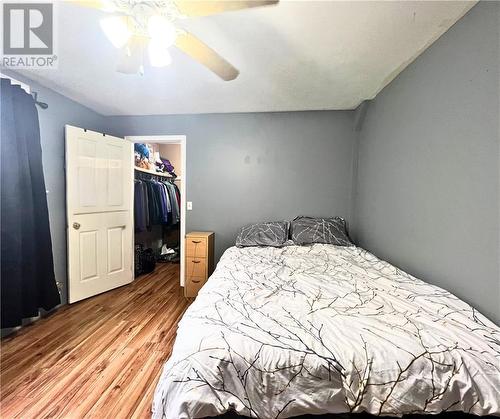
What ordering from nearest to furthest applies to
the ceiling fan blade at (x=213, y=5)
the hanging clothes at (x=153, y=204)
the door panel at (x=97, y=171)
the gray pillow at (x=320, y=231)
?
the ceiling fan blade at (x=213, y=5) < the door panel at (x=97, y=171) < the gray pillow at (x=320, y=231) < the hanging clothes at (x=153, y=204)

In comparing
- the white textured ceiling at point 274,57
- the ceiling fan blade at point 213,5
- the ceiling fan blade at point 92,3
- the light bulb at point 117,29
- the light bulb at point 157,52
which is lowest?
the light bulb at point 157,52

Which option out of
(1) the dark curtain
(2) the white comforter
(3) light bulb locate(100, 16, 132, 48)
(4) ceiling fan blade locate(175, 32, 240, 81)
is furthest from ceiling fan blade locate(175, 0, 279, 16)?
→ (1) the dark curtain

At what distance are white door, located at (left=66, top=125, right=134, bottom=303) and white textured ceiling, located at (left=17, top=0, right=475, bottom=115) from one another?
0.53 meters

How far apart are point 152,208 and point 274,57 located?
2.67 meters

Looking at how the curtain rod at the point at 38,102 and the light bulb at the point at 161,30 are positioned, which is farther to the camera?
the curtain rod at the point at 38,102

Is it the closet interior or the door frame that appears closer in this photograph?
the door frame

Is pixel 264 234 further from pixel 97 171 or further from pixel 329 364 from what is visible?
pixel 97 171

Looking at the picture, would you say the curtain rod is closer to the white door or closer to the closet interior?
the white door

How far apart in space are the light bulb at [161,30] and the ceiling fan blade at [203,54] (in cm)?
7

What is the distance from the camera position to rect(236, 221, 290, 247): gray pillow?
2.66 m

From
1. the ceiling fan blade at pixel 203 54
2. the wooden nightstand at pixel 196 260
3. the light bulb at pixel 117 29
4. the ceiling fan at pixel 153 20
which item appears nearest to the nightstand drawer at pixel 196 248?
the wooden nightstand at pixel 196 260

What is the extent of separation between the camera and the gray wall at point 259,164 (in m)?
2.93

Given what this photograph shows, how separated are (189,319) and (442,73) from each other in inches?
83.6

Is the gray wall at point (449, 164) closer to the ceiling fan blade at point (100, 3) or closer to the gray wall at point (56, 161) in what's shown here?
the ceiling fan blade at point (100, 3)
